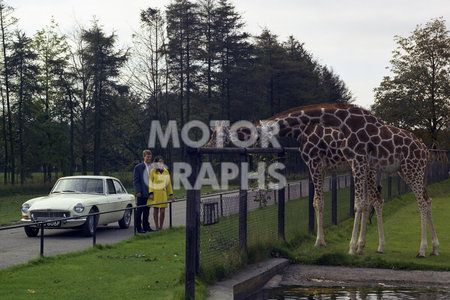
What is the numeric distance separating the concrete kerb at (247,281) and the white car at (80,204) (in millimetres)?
5660

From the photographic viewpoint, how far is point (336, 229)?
16188mm

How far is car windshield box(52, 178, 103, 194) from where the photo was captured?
18.1 m

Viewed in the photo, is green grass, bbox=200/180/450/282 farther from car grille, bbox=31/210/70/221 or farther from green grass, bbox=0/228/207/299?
car grille, bbox=31/210/70/221

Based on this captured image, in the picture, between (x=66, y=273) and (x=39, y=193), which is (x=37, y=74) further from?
(x=66, y=273)

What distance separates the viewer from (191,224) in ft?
27.5

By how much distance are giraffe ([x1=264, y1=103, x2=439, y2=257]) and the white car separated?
584 cm

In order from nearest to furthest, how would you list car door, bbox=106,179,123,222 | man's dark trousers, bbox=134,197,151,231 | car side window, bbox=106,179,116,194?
man's dark trousers, bbox=134,197,151,231 → car door, bbox=106,179,123,222 → car side window, bbox=106,179,116,194

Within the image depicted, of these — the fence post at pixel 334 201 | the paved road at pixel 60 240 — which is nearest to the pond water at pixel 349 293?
the paved road at pixel 60 240

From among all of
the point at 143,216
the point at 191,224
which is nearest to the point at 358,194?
the point at 191,224

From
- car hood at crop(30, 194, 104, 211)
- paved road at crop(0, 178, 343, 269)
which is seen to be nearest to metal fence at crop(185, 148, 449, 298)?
paved road at crop(0, 178, 343, 269)

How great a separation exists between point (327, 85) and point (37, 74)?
51895 millimetres

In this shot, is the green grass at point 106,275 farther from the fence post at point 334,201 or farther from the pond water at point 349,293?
the fence post at point 334,201

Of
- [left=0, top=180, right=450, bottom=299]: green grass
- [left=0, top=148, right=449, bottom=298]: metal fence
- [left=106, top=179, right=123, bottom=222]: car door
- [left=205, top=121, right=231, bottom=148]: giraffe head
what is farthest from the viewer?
[left=106, top=179, right=123, bottom=222]: car door

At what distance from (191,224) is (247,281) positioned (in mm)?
1629
